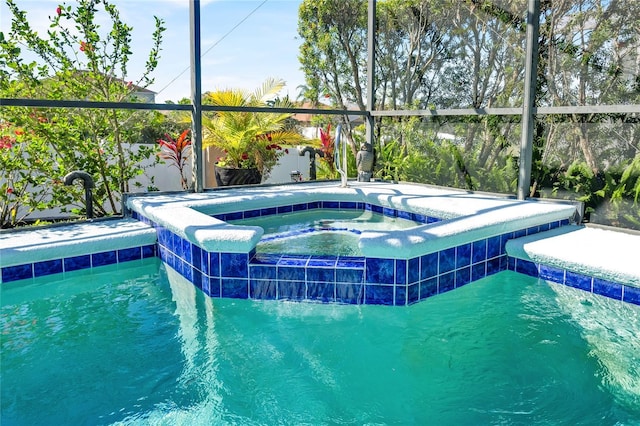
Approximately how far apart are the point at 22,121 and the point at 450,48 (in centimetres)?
575

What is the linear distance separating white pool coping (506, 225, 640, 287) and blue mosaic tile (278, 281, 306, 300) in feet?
6.07

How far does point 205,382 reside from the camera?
256 cm

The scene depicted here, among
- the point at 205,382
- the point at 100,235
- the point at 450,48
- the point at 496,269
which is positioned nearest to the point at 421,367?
the point at 205,382

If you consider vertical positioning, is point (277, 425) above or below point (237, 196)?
below

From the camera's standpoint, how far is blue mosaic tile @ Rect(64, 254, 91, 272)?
4059mm

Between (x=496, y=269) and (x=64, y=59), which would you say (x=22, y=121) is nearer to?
(x=64, y=59)

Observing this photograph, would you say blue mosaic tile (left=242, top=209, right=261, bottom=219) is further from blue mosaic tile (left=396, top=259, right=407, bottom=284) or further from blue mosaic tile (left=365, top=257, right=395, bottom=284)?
blue mosaic tile (left=396, top=259, right=407, bottom=284)

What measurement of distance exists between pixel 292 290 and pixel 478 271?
154cm

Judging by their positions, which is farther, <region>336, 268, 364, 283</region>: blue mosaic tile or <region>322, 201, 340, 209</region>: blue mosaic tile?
<region>322, 201, 340, 209</region>: blue mosaic tile

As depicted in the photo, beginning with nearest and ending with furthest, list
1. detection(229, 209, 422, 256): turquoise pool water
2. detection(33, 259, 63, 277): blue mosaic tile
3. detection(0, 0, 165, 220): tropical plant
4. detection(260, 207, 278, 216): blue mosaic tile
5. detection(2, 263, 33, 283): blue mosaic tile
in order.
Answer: detection(2, 263, 33, 283): blue mosaic tile, detection(33, 259, 63, 277): blue mosaic tile, detection(229, 209, 422, 256): turquoise pool water, detection(0, 0, 165, 220): tropical plant, detection(260, 207, 278, 216): blue mosaic tile

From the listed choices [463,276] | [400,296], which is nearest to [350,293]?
[400,296]

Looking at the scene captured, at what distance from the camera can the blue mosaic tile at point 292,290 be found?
361cm

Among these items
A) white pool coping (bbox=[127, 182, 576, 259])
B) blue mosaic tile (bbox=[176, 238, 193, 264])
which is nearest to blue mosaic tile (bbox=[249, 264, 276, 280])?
white pool coping (bbox=[127, 182, 576, 259])

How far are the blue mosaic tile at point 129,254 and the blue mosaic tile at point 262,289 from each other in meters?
1.40
